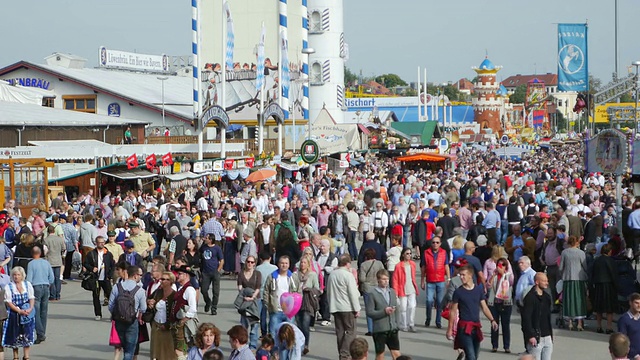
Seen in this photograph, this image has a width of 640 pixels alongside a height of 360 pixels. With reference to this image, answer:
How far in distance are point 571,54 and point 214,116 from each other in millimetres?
14934

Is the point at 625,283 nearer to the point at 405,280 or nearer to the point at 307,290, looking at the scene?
the point at 405,280

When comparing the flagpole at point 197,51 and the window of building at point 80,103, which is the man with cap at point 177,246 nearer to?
the flagpole at point 197,51

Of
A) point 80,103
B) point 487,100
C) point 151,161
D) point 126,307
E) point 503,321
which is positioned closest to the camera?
point 126,307

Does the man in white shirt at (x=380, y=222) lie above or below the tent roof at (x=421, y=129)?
below

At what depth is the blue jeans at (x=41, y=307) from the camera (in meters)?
14.1

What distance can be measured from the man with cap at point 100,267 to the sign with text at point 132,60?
61.1 meters

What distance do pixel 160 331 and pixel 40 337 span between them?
3518 millimetres

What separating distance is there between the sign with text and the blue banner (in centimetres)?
4911

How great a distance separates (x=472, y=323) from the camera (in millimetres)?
11430

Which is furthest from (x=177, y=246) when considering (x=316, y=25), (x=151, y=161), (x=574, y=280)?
(x=316, y=25)

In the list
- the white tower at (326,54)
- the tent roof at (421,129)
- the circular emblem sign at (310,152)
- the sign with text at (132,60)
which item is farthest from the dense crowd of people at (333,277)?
the white tower at (326,54)

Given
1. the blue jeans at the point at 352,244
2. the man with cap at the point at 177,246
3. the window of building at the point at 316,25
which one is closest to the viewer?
the man with cap at the point at 177,246

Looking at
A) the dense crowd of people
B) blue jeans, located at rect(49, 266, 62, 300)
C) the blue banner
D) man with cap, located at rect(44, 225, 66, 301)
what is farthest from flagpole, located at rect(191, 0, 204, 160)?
man with cap, located at rect(44, 225, 66, 301)

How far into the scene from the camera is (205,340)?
29.1 ft
